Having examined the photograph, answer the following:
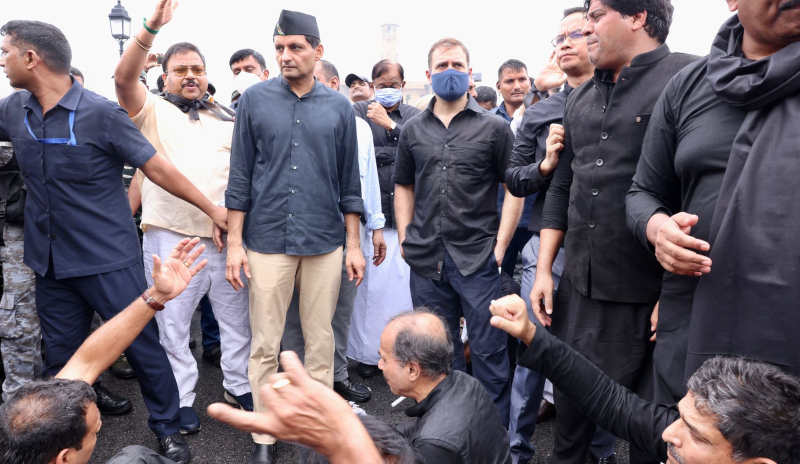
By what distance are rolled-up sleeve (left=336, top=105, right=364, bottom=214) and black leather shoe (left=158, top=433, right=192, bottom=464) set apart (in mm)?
1502

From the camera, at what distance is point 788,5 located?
1.39 metres

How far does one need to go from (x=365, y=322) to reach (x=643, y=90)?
2742 millimetres

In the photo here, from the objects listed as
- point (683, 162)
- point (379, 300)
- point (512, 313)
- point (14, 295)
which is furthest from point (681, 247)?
point (14, 295)

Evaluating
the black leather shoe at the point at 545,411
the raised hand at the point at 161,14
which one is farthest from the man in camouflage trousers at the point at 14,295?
the black leather shoe at the point at 545,411

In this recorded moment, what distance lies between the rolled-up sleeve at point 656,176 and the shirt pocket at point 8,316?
A: 126 inches

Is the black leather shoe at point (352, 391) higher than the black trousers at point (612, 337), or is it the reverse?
the black trousers at point (612, 337)

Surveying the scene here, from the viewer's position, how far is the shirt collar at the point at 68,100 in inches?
105

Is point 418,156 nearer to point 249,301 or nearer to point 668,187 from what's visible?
point 249,301

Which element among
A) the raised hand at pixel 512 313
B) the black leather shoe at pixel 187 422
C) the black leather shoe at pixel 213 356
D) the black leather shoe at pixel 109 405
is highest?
the raised hand at pixel 512 313

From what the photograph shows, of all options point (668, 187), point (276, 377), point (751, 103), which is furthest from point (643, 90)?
point (276, 377)

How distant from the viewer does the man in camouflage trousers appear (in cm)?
311

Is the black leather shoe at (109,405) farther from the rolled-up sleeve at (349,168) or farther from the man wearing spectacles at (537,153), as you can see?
the man wearing spectacles at (537,153)

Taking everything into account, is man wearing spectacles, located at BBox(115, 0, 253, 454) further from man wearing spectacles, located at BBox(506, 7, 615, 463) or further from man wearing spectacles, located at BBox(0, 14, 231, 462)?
man wearing spectacles, located at BBox(506, 7, 615, 463)

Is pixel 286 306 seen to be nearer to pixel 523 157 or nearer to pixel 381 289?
pixel 381 289
